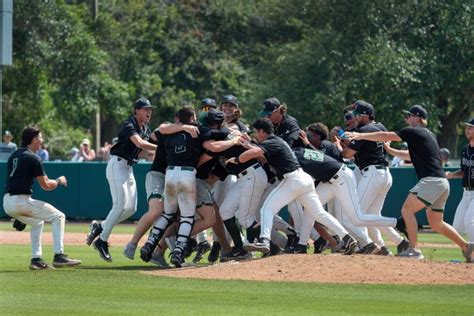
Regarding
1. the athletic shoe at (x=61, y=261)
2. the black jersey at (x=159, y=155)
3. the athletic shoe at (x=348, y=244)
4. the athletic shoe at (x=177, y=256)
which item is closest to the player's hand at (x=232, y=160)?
the black jersey at (x=159, y=155)

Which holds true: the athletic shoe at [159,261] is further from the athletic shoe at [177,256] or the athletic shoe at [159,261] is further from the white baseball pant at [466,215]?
the white baseball pant at [466,215]

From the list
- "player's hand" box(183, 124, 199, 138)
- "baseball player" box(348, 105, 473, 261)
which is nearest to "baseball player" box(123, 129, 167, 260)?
"player's hand" box(183, 124, 199, 138)

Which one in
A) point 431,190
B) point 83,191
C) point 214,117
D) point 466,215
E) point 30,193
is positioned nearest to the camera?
point 30,193

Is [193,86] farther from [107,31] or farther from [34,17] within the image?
[34,17]

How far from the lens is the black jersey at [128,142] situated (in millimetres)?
17156

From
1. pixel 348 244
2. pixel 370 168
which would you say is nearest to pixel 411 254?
pixel 348 244

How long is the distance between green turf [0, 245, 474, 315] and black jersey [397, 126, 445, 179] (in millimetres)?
2457

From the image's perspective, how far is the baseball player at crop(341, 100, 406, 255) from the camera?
17516 millimetres

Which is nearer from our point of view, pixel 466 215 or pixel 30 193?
pixel 30 193

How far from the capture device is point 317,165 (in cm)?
1695

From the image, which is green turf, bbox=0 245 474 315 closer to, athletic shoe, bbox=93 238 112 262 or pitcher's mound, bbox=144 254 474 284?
pitcher's mound, bbox=144 254 474 284

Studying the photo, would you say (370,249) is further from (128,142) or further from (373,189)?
(128,142)

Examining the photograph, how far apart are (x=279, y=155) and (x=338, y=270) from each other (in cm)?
175

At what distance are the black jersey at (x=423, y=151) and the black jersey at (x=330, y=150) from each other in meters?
1.37
